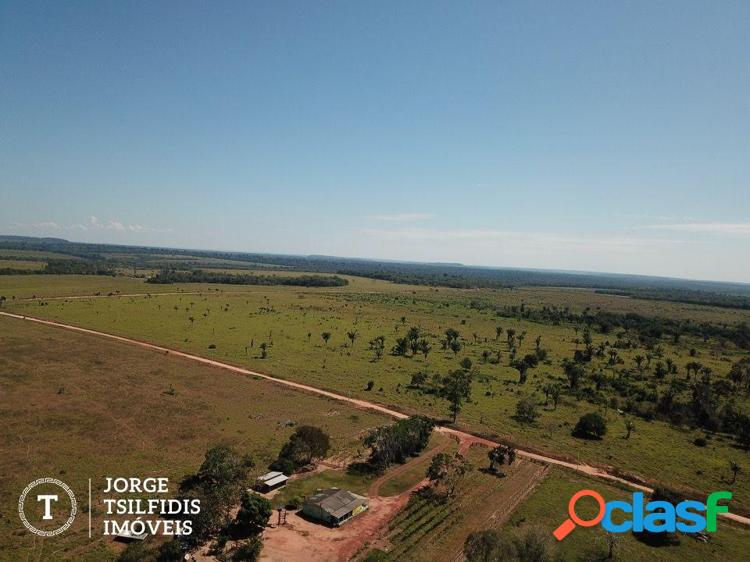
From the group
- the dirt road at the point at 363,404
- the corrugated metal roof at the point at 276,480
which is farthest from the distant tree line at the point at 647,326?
the corrugated metal roof at the point at 276,480

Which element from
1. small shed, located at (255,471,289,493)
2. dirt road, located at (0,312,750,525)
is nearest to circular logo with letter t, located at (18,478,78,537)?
small shed, located at (255,471,289,493)

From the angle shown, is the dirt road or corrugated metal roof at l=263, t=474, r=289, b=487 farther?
the dirt road

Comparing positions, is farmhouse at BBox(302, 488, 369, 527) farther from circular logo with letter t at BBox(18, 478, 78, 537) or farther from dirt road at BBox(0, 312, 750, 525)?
dirt road at BBox(0, 312, 750, 525)

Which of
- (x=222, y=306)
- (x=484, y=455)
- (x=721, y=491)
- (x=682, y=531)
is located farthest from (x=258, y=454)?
(x=222, y=306)

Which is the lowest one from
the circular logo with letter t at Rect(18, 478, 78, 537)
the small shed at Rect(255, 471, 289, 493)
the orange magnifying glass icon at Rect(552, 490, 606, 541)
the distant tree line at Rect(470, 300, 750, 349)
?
the circular logo with letter t at Rect(18, 478, 78, 537)

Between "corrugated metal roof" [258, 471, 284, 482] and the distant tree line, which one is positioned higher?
the distant tree line

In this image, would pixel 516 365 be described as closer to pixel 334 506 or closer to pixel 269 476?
pixel 269 476

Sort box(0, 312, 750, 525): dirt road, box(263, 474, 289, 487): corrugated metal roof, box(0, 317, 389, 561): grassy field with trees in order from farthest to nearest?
1. box(0, 312, 750, 525): dirt road
2. box(263, 474, 289, 487): corrugated metal roof
3. box(0, 317, 389, 561): grassy field with trees

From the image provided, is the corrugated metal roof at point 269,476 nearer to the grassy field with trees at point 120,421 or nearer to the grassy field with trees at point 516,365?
the grassy field with trees at point 120,421

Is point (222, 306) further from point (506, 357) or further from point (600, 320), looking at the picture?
point (600, 320)
